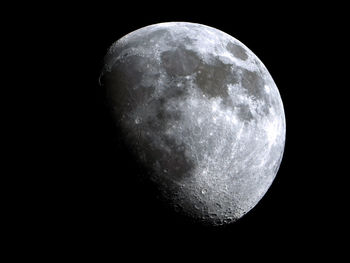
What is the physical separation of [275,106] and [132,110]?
1189 millimetres

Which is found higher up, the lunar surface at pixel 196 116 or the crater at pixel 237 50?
the crater at pixel 237 50

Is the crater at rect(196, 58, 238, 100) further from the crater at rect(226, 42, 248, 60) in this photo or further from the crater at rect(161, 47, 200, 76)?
the crater at rect(226, 42, 248, 60)

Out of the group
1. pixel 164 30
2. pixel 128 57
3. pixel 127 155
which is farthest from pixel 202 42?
pixel 127 155

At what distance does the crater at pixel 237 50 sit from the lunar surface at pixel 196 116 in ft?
0.04

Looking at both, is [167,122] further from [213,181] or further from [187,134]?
[213,181]

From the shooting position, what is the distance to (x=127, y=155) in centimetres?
342

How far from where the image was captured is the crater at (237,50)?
3713mm

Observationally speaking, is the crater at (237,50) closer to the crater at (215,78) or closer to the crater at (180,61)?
the crater at (215,78)

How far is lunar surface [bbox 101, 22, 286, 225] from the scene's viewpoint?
3.35 m

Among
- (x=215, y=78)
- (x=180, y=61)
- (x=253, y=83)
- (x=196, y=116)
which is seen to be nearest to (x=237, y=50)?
(x=253, y=83)

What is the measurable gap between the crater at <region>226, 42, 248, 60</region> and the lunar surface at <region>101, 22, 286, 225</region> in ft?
0.04

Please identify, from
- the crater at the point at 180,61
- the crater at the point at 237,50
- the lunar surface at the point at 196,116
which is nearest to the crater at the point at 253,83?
the lunar surface at the point at 196,116

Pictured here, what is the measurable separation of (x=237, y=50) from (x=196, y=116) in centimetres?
77

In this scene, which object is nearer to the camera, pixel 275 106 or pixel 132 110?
pixel 132 110
